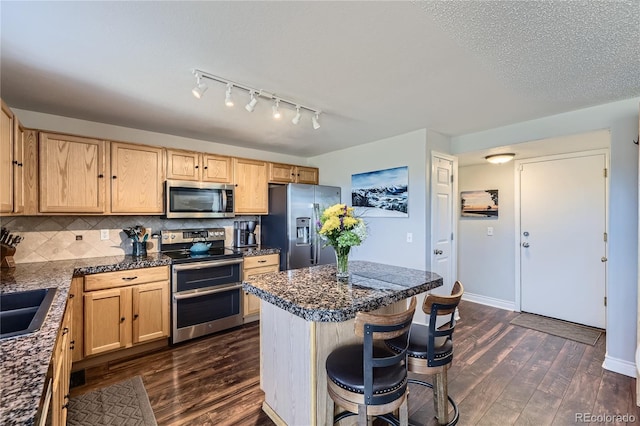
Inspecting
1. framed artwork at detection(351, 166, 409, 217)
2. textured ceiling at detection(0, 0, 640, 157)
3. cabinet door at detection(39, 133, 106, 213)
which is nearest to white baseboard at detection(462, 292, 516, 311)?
framed artwork at detection(351, 166, 409, 217)

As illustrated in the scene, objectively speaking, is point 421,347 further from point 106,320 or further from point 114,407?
point 106,320

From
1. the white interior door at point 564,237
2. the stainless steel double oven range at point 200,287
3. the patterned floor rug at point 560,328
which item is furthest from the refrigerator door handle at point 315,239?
the white interior door at point 564,237

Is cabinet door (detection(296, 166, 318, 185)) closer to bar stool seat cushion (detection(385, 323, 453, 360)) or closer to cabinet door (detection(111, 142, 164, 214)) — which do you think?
cabinet door (detection(111, 142, 164, 214))

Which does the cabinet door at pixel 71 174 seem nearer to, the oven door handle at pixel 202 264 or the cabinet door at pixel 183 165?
the cabinet door at pixel 183 165

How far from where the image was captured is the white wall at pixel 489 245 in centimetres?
425

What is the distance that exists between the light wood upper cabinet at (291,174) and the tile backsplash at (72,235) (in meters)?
1.50

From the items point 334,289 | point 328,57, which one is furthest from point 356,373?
point 328,57

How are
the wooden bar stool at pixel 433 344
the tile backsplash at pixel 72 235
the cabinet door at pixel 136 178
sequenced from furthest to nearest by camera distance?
the cabinet door at pixel 136 178
the tile backsplash at pixel 72 235
the wooden bar stool at pixel 433 344

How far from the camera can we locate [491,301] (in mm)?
4410

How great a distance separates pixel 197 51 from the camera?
176cm

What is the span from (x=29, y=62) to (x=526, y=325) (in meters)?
5.38

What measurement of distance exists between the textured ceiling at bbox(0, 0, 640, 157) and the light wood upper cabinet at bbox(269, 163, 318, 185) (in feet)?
4.40

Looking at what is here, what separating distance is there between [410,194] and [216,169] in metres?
2.46

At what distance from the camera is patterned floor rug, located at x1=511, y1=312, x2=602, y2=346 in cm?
326
